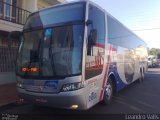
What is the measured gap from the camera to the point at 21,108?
7.50 m

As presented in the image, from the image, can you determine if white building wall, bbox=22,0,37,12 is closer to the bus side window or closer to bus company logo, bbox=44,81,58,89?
the bus side window

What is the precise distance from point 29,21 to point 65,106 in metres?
3.04

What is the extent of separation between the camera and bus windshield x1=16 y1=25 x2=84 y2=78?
5.68 m

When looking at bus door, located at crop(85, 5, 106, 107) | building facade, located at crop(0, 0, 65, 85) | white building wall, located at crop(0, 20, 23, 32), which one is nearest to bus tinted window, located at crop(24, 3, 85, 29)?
bus door, located at crop(85, 5, 106, 107)

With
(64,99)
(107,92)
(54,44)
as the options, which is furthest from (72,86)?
(107,92)

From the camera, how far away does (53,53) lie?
19.5 ft

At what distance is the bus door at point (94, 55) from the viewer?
5.96m

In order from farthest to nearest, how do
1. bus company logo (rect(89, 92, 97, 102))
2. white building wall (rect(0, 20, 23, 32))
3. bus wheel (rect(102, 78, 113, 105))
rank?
white building wall (rect(0, 20, 23, 32)) < bus wheel (rect(102, 78, 113, 105)) < bus company logo (rect(89, 92, 97, 102))

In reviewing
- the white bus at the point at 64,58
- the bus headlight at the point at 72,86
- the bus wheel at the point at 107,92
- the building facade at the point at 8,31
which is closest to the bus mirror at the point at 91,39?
the white bus at the point at 64,58

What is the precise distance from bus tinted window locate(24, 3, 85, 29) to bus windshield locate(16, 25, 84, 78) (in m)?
0.26

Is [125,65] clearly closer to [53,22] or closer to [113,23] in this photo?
[113,23]

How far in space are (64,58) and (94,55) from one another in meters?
1.09

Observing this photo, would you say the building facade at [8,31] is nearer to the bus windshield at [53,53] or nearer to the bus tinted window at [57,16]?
the bus tinted window at [57,16]

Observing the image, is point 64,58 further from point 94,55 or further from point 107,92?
point 107,92
